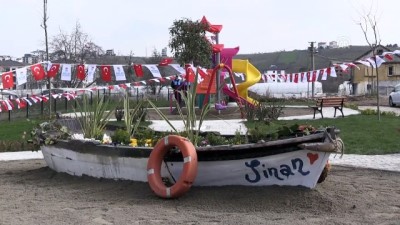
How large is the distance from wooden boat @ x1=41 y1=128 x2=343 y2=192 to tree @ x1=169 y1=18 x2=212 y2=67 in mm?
17224

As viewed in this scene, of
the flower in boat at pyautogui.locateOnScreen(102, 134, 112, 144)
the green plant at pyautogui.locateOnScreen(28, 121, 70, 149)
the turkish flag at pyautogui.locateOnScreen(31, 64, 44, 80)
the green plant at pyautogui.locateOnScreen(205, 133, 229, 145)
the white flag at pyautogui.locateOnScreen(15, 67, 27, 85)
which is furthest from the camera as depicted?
the turkish flag at pyautogui.locateOnScreen(31, 64, 44, 80)

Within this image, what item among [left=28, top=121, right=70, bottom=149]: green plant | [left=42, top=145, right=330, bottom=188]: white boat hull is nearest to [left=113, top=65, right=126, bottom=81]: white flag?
[left=28, top=121, right=70, bottom=149]: green plant

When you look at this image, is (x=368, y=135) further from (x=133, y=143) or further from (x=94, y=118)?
(x=133, y=143)

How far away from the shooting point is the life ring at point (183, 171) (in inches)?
285

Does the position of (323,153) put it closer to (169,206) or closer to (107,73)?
(169,206)

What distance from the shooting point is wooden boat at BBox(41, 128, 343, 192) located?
22.8ft

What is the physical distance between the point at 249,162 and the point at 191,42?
730 inches

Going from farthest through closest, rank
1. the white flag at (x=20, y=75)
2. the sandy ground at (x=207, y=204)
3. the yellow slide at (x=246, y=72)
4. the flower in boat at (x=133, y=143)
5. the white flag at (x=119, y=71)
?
1. the yellow slide at (x=246, y=72)
2. the white flag at (x=119, y=71)
3. the white flag at (x=20, y=75)
4. the flower in boat at (x=133, y=143)
5. the sandy ground at (x=207, y=204)

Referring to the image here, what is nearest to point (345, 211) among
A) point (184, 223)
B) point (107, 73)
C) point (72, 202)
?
point (184, 223)

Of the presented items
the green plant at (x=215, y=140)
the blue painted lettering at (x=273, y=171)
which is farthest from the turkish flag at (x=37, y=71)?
the blue painted lettering at (x=273, y=171)

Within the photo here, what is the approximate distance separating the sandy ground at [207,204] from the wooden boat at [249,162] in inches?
4.7

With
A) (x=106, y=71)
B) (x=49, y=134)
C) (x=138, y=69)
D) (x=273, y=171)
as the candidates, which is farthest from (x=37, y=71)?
(x=273, y=171)

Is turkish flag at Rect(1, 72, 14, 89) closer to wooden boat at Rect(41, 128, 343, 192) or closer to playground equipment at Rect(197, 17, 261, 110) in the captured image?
playground equipment at Rect(197, 17, 261, 110)

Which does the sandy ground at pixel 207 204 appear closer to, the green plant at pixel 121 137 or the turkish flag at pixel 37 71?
the green plant at pixel 121 137
